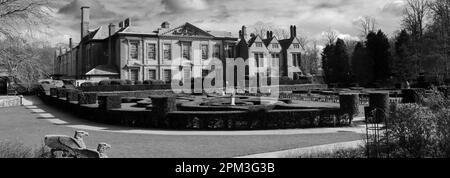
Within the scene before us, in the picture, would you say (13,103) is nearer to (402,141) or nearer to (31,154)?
(31,154)

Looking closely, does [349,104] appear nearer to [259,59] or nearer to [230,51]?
[230,51]

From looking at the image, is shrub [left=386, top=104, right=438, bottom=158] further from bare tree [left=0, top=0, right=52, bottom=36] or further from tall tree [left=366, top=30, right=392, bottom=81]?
tall tree [left=366, top=30, right=392, bottom=81]

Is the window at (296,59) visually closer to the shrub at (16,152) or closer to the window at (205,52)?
the window at (205,52)

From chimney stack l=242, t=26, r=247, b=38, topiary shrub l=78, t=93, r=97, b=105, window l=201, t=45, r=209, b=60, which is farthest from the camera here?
chimney stack l=242, t=26, r=247, b=38

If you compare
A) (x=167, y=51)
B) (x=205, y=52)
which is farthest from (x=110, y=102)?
(x=205, y=52)

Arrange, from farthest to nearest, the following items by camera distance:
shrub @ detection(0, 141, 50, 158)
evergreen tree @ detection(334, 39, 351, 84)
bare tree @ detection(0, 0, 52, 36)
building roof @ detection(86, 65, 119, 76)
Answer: evergreen tree @ detection(334, 39, 351, 84) < building roof @ detection(86, 65, 119, 76) < bare tree @ detection(0, 0, 52, 36) < shrub @ detection(0, 141, 50, 158)

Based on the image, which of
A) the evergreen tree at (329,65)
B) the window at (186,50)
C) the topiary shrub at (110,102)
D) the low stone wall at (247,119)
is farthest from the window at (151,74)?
the low stone wall at (247,119)

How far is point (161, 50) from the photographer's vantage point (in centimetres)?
5334

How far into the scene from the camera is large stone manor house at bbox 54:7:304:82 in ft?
168

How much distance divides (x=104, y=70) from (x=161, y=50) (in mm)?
8559

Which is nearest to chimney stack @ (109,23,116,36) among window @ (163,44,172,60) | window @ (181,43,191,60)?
window @ (163,44,172,60)

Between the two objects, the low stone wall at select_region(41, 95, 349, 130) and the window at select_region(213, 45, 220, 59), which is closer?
the low stone wall at select_region(41, 95, 349, 130)

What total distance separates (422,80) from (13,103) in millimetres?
42985

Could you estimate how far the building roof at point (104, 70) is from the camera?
48706mm
